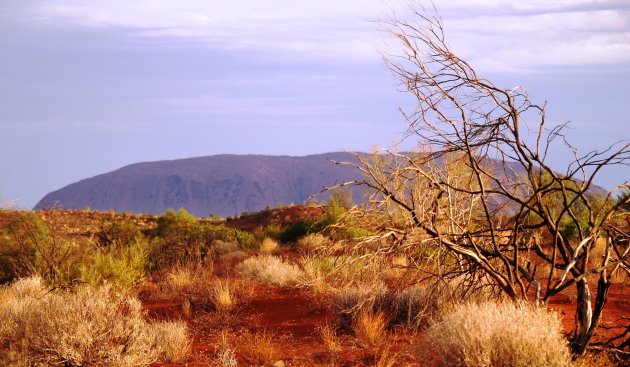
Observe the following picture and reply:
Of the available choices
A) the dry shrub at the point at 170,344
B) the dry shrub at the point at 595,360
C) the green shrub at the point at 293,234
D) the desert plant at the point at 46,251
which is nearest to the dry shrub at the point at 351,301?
the dry shrub at the point at 170,344

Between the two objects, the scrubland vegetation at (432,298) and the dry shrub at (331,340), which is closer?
the scrubland vegetation at (432,298)

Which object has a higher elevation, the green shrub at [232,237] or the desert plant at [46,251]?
the desert plant at [46,251]

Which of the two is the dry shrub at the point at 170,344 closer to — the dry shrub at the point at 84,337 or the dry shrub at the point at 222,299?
the dry shrub at the point at 84,337

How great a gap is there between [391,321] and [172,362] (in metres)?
3.69

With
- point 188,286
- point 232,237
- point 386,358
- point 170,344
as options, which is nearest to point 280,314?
point 188,286

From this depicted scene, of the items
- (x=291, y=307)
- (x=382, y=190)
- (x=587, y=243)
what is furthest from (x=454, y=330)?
(x=291, y=307)

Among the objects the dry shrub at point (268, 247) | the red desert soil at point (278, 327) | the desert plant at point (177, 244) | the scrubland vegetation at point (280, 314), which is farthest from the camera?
the dry shrub at point (268, 247)

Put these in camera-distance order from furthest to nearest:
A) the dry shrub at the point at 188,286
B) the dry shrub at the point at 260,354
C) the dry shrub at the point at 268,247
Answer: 1. the dry shrub at the point at 268,247
2. the dry shrub at the point at 188,286
3. the dry shrub at the point at 260,354

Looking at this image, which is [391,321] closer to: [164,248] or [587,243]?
[587,243]

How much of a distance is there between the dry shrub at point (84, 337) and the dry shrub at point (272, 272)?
6.69 m

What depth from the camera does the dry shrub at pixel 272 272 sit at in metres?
17.2

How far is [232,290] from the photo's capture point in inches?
591

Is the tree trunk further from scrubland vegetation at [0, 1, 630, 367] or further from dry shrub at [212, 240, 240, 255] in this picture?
dry shrub at [212, 240, 240, 255]

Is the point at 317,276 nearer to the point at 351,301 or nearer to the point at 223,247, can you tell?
the point at 351,301
